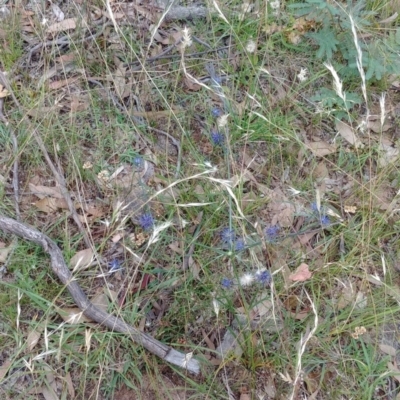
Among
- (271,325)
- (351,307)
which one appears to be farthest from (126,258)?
(351,307)

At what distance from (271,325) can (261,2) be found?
1.60m

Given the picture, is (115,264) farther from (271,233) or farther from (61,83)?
(61,83)

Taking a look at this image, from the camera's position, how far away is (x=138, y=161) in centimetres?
231

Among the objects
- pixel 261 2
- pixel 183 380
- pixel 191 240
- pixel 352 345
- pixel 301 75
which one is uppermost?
pixel 261 2

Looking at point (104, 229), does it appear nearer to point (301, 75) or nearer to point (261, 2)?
point (301, 75)

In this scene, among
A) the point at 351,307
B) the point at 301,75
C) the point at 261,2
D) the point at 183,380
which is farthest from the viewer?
the point at 261,2

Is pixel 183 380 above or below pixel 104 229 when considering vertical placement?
below

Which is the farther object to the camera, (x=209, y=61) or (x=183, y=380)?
(x=209, y=61)

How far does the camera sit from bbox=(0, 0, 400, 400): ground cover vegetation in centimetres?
192

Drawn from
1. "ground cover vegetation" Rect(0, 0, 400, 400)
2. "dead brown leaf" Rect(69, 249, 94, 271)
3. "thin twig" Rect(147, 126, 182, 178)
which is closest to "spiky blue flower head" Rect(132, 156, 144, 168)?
"ground cover vegetation" Rect(0, 0, 400, 400)

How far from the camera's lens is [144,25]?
8.84 feet

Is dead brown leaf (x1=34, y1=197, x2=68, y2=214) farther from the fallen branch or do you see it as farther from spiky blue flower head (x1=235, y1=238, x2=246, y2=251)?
spiky blue flower head (x1=235, y1=238, x2=246, y2=251)

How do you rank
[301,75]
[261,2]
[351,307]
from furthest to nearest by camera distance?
[261,2] → [301,75] → [351,307]

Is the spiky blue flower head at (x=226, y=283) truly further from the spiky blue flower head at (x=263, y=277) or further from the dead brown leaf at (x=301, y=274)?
the dead brown leaf at (x=301, y=274)
